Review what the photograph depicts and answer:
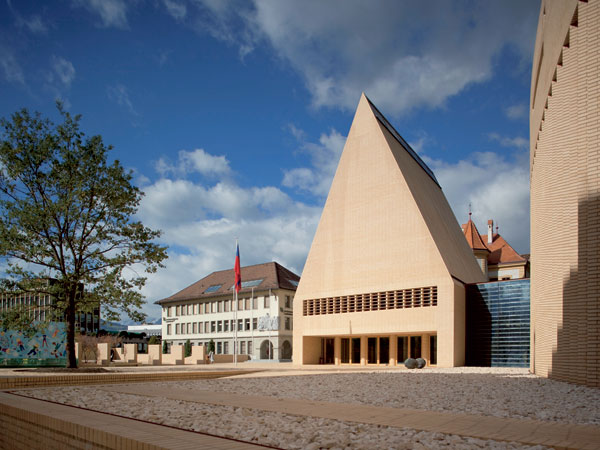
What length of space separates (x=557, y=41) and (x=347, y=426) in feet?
47.3

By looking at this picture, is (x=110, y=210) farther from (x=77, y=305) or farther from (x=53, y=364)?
(x=53, y=364)

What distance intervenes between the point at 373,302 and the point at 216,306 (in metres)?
34.8

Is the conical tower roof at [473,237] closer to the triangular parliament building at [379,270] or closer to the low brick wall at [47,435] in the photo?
the triangular parliament building at [379,270]

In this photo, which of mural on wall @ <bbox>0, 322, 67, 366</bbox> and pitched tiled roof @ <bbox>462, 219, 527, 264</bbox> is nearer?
mural on wall @ <bbox>0, 322, 67, 366</bbox>

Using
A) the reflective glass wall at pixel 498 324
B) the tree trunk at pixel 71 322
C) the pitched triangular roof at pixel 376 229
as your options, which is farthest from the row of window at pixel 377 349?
the tree trunk at pixel 71 322

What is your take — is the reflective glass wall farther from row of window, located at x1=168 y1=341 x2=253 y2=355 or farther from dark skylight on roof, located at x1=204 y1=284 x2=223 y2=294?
dark skylight on roof, located at x1=204 y1=284 x2=223 y2=294

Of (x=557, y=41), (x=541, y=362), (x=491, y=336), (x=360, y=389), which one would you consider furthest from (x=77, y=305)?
(x=491, y=336)

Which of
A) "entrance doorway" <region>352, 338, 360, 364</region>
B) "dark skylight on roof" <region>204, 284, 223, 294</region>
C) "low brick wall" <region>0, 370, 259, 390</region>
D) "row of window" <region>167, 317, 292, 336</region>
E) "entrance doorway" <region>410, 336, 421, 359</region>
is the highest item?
"dark skylight on roof" <region>204, 284, 223, 294</region>

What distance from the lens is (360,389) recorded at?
13.3m

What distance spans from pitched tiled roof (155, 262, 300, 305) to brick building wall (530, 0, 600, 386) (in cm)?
4364

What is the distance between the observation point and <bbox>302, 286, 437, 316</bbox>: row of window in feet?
109

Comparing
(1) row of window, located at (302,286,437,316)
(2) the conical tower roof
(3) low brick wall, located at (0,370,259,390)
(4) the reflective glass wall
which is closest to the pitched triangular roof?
(1) row of window, located at (302,286,437,316)

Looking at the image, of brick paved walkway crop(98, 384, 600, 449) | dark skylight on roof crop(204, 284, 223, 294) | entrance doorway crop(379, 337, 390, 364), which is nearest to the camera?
brick paved walkway crop(98, 384, 600, 449)

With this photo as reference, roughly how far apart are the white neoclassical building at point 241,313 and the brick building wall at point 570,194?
127 feet
